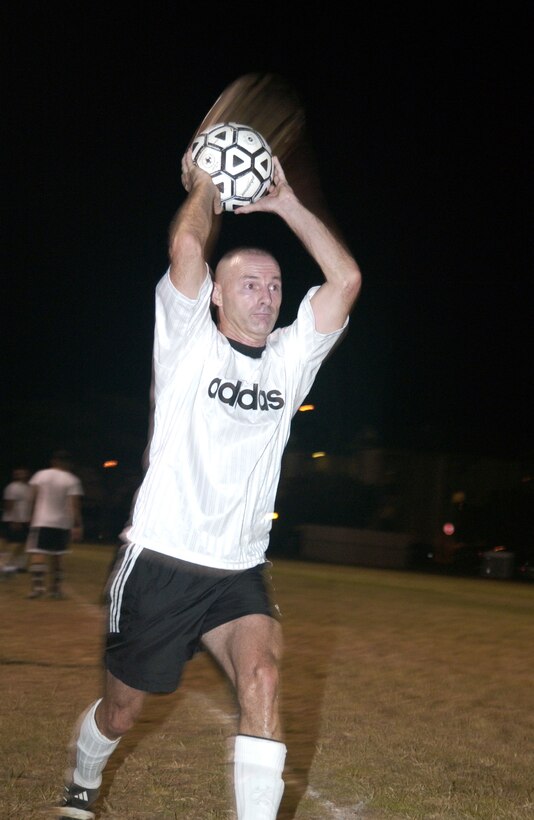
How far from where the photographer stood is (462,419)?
42625 mm

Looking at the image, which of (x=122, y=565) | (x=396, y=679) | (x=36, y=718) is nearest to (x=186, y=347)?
(x=122, y=565)

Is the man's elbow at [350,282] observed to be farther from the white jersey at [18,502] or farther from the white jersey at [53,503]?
the white jersey at [18,502]

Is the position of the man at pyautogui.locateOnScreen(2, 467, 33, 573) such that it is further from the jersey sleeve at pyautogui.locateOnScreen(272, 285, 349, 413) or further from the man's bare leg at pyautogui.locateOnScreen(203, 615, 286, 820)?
the man's bare leg at pyautogui.locateOnScreen(203, 615, 286, 820)

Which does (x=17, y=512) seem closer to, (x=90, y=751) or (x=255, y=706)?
(x=90, y=751)

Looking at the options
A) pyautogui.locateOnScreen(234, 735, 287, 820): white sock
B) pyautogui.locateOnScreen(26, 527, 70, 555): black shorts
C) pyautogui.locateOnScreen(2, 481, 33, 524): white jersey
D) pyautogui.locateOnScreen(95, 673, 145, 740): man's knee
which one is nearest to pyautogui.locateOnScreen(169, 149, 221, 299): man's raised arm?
pyautogui.locateOnScreen(95, 673, 145, 740): man's knee

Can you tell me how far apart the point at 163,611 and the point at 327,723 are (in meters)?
3.29

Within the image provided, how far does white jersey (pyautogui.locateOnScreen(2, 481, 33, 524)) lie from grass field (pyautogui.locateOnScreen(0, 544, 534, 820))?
17.1ft

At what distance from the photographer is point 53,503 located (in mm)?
14602

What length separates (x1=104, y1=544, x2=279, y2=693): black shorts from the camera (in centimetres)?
402

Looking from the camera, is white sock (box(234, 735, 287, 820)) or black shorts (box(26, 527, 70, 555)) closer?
white sock (box(234, 735, 287, 820))

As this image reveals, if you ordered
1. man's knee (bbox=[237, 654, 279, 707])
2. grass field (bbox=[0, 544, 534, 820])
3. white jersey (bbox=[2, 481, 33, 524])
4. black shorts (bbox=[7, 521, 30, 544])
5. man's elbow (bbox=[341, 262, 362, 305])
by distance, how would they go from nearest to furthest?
1. man's knee (bbox=[237, 654, 279, 707])
2. man's elbow (bbox=[341, 262, 362, 305])
3. grass field (bbox=[0, 544, 534, 820])
4. white jersey (bbox=[2, 481, 33, 524])
5. black shorts (bbox=[7, 521, 30, 544])

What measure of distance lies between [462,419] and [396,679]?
113 feet

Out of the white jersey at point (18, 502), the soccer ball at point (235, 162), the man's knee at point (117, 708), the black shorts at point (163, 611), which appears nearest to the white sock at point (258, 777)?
the black shorts at point (163, 611)

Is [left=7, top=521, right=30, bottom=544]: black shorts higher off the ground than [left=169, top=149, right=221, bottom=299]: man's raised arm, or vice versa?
[left=169, top=149, right=221, bottom=299]: man's raised arm
